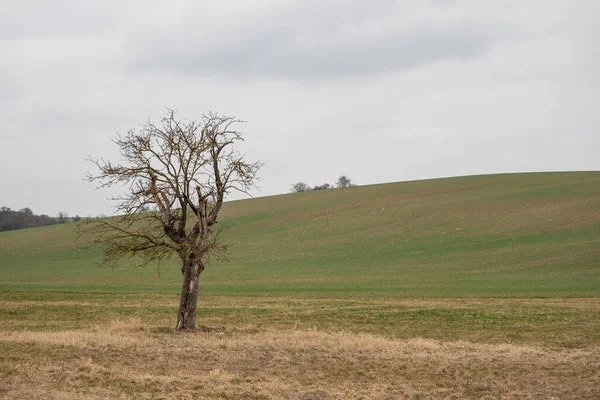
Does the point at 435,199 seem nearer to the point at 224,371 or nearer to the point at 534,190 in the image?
the point at 534,190

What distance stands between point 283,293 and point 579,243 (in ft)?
87.5

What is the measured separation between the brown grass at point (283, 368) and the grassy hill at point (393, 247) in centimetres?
1360

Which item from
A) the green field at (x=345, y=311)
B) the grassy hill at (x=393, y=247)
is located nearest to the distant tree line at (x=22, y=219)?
the grassy hill at (x=393, y=247)

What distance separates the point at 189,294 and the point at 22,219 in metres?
116

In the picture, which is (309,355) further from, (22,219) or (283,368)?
(22,219)

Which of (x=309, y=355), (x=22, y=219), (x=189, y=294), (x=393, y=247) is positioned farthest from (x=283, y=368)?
(x=22, y=219)

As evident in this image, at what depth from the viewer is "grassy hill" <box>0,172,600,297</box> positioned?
136 ft

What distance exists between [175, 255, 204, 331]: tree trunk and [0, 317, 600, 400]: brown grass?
127cm

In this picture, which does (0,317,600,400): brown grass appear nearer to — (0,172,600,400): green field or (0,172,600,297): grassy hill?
(0,172,600,400): green field

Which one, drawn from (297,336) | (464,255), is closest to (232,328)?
(297,336)

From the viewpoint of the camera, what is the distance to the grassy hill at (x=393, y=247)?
41.6 m

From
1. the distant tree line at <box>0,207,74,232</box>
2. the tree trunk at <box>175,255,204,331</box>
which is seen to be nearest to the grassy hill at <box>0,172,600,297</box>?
the tree trunk at <box>175,255,204,331</box>

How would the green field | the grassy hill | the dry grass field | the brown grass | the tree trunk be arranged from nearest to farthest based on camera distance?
the brown grass < the dry grass field < the green field < the tree trunk < the grassy hill

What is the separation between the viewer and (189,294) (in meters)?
21.6
